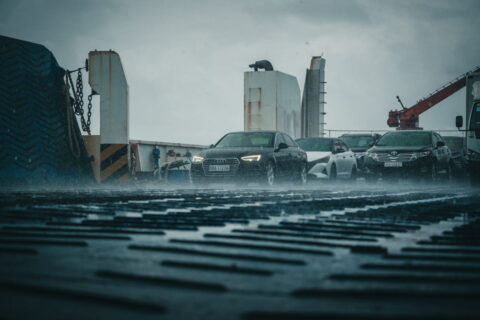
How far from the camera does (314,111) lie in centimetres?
3042

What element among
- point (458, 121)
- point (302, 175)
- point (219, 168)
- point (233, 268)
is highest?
point (458, 121)

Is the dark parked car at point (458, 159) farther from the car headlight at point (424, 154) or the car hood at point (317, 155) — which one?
the car hood at point (317, 155)

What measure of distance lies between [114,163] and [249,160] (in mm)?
3015

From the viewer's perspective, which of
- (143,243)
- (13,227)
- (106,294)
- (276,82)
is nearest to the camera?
(106,294)

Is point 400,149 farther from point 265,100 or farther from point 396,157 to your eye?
point 265,100

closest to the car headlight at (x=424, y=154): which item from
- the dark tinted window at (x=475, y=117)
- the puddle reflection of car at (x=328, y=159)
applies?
the dark tinted window at (x=475, y=117)

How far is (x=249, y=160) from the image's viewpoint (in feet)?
50.7

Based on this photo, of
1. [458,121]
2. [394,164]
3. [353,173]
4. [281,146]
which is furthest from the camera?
[353,173]

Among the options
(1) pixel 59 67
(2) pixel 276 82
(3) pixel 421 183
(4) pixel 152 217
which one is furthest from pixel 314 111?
(4) pixel 152 217

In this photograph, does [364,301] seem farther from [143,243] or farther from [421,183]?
[421,183]

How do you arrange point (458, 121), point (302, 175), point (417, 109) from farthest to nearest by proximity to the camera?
point (417, 109)
point (302, 175)
point (458, 121)

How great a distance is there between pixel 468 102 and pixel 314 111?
13346 millimetres

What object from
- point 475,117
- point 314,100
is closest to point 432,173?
point 475,117

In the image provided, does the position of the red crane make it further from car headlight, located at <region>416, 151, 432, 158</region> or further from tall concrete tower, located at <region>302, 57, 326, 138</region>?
car headlight, located at <region>416, 151, 432, 158</region>
